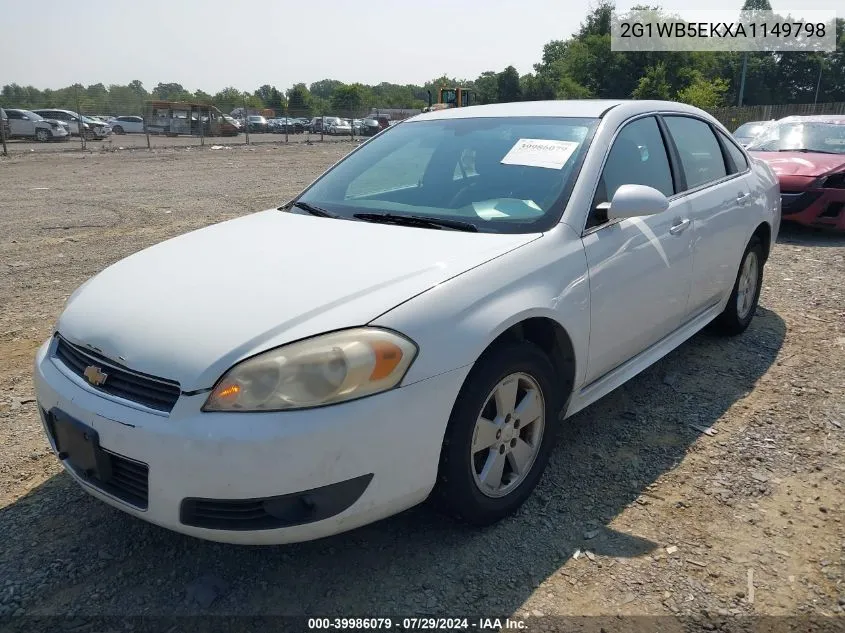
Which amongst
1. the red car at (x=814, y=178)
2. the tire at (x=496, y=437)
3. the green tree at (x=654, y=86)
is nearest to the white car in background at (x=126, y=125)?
the green tree at (x=654, y=86)

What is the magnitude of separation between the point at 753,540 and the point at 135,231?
7.72m

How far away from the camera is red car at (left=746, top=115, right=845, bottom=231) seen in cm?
792

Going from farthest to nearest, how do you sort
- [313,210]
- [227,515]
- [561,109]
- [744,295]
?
[744,295] < [561,109] < [313,210] < [227,515]

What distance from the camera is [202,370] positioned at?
2006mm

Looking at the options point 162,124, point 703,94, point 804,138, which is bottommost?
point 804,138

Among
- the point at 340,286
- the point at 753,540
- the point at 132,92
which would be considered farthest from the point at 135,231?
the point at 132,92

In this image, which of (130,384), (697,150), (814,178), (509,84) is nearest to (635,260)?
(697,150)

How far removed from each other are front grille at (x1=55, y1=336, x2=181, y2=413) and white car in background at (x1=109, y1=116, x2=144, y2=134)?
4414 centimetres

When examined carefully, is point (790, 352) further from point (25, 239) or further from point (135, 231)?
point (25, 239)

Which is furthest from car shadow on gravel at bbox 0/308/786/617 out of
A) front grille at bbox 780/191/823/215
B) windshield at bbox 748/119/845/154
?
windshield at bbox 748/119/845/154

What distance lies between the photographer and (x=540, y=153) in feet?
10.2

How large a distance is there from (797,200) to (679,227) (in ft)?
18.4

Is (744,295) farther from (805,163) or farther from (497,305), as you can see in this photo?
(805,163)

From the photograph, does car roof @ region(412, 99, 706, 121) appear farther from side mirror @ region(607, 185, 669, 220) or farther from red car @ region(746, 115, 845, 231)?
red car @ region(746, 115, 845, 231)
